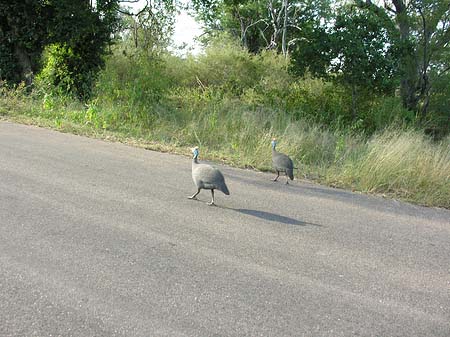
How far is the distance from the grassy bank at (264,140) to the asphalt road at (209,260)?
3.25 ft

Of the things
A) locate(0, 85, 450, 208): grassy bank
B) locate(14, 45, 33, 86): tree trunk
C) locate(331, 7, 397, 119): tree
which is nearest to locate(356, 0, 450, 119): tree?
locate(331, 7, 397, 119): tree

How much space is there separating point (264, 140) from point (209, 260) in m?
A: 5.91

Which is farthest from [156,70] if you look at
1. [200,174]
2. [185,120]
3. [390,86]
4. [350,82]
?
[200,174]

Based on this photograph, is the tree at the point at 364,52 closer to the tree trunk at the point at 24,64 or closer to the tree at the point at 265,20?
the tree trunk at the point at 24,64

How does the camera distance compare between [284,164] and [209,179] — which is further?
[284,164]

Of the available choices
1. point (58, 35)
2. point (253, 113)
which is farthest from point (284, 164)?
point (58, 35)

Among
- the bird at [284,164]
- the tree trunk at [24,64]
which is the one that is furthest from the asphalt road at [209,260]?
the tree trunk at [24,64]

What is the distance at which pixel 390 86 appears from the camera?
1453 cm

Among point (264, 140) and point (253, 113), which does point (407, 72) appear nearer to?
point (253, 113)

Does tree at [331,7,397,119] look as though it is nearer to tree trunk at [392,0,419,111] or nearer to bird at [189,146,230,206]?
tree trunk at [392,0,419,111]

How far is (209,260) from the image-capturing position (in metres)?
4.44

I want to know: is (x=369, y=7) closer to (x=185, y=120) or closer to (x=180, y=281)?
(x=185, y=120)

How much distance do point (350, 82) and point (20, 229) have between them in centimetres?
1237

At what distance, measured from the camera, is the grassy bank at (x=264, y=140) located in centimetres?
803
